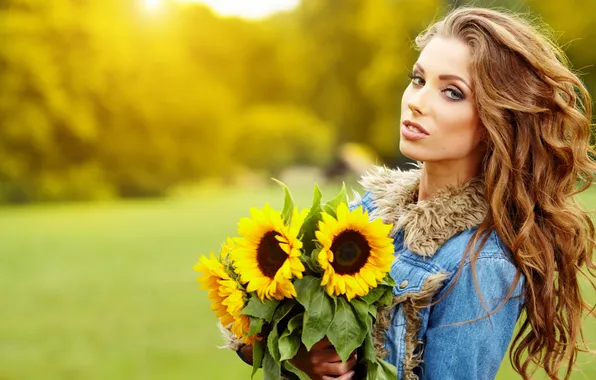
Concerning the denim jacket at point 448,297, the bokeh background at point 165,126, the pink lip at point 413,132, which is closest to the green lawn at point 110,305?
the bokeh background at point 165,126

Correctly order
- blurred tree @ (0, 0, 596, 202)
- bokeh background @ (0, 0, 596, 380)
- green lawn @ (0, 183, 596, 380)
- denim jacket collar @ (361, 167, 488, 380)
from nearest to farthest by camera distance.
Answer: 1. denim jacket collar @ (361, 167, 488, 380)
2. green lawn @ (0, 183, 596, 380)
3. bokeh background @ (0, 0, 596, 380)
4. blurred tree @ (0, 0, 596, 202)

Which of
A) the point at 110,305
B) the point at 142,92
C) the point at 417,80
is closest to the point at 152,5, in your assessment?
the point at 142,92

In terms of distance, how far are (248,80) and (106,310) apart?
36436mm

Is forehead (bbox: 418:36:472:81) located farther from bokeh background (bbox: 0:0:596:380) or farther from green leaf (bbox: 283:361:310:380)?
bokeh background (bbox: 0:0:596:380)

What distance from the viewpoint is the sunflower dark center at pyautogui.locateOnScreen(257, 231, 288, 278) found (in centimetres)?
207

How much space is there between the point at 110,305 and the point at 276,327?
869 centimetres

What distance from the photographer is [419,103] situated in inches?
91.0

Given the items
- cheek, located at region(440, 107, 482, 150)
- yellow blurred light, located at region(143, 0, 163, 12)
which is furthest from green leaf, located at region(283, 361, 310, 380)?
yellow blurred light, located at region(143, 0, 163, 12)

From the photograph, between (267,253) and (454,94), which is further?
(454,94)

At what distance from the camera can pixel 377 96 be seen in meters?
29.2

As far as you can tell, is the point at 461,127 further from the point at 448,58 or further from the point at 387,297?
the point at 387,297

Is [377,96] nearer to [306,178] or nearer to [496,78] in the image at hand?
[306,178]

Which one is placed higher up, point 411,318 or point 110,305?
point 110,305

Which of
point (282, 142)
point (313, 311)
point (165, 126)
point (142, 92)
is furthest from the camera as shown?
point (282, 142)
